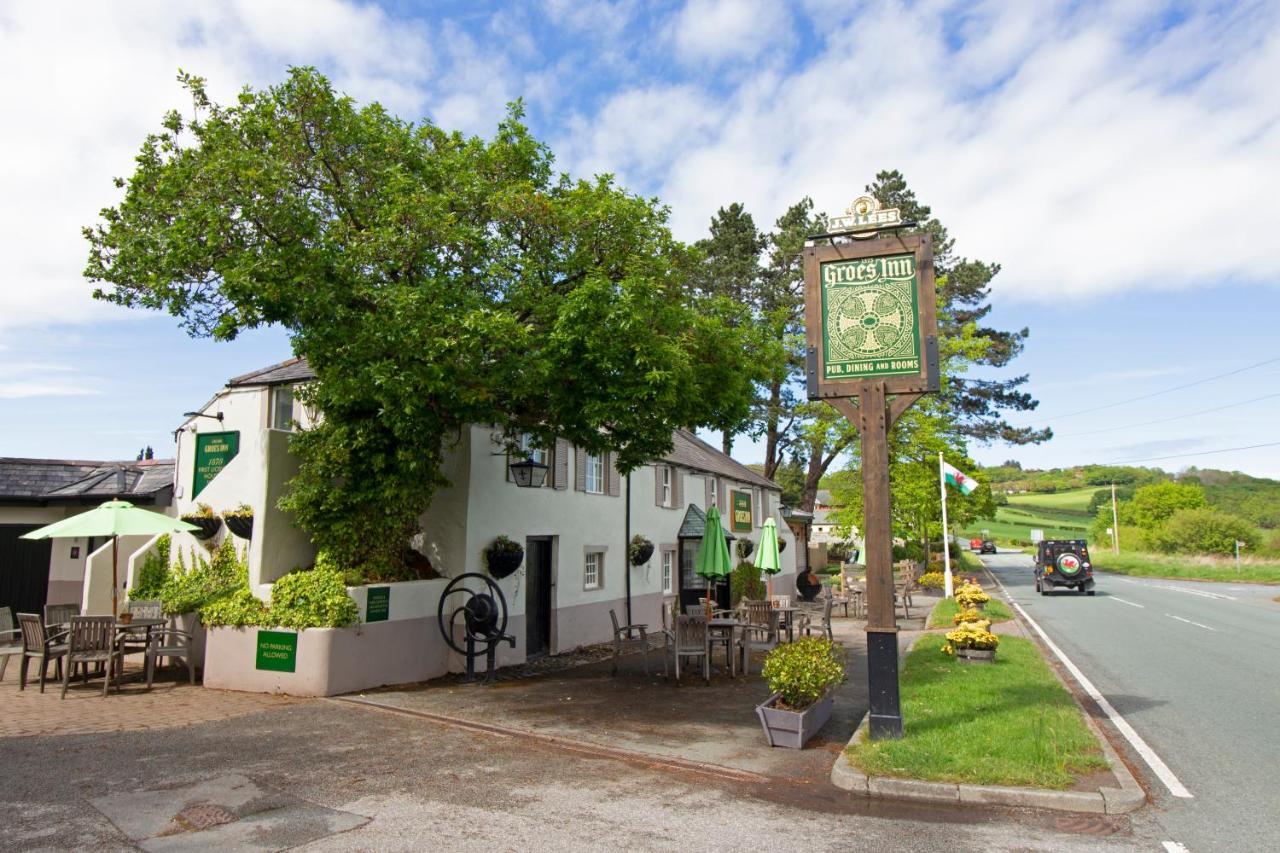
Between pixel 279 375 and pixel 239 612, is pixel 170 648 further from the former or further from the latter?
pixel 279 375

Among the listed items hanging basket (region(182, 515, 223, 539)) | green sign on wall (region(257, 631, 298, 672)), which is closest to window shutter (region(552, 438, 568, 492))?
hanging basket (region(182, 515, 223, 539))

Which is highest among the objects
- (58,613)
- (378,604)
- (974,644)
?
(378,604)

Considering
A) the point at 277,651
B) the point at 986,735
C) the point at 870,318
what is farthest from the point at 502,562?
the point at 986,735

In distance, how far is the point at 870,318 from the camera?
8.59 metres

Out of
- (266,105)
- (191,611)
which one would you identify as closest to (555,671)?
(191,611)

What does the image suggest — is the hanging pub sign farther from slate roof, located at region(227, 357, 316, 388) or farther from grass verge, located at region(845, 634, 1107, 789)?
slate roof, located at region(227, 357, 316, 388)

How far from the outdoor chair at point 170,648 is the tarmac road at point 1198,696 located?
11.7 m

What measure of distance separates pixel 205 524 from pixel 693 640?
7.83 metres

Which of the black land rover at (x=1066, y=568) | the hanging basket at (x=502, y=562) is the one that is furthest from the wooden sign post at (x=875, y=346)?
the black land rover at (x=1066, y=568)

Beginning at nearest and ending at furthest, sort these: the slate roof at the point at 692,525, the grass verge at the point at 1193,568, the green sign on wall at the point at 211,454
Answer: the green sign on wall at the point at 211,454, the slate roof at the point at 692,525, the grass verge at the point at 1193,568

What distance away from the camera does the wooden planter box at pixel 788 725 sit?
321 inches

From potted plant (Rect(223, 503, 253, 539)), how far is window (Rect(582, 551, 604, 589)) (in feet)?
24.5

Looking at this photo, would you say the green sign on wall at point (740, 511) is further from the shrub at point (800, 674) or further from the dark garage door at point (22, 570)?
the shrub at point (800, 674)

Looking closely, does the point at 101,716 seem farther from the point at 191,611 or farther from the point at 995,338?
the point at 995,338
